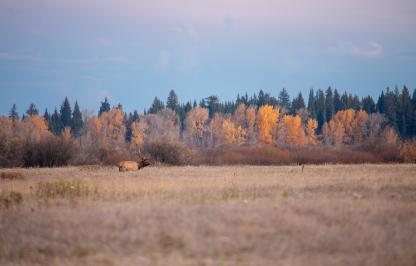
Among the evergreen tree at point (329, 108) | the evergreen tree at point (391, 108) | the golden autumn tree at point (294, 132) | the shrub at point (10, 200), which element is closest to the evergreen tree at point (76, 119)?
the golden autumn tree at point (294, 132)

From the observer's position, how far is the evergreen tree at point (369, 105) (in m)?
133

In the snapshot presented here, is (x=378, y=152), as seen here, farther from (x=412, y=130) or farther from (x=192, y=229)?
(x=412, y=130)

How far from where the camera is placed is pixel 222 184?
18844 millimetres

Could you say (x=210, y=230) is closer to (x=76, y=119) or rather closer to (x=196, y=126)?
(x=196, y=126)

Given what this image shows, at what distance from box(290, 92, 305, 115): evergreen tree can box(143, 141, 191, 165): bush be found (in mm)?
94213

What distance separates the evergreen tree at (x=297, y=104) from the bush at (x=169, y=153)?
94.2 m

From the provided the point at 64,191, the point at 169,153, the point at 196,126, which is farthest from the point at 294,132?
the point at 64,191

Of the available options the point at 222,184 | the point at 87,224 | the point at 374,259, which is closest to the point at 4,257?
the point at 87,224

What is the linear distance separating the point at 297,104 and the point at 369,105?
744 inches

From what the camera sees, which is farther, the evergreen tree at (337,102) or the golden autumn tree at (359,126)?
the evergreen tree at (337,102)

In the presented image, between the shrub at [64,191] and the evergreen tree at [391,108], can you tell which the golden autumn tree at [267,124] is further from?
the shrub at [64,191]

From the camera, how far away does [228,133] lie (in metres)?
108

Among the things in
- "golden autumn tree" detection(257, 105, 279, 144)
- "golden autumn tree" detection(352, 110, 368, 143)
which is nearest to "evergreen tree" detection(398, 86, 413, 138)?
"golden autumn tree" detection(352, 110, 368, 143)

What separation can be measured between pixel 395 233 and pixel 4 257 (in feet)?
24.3
